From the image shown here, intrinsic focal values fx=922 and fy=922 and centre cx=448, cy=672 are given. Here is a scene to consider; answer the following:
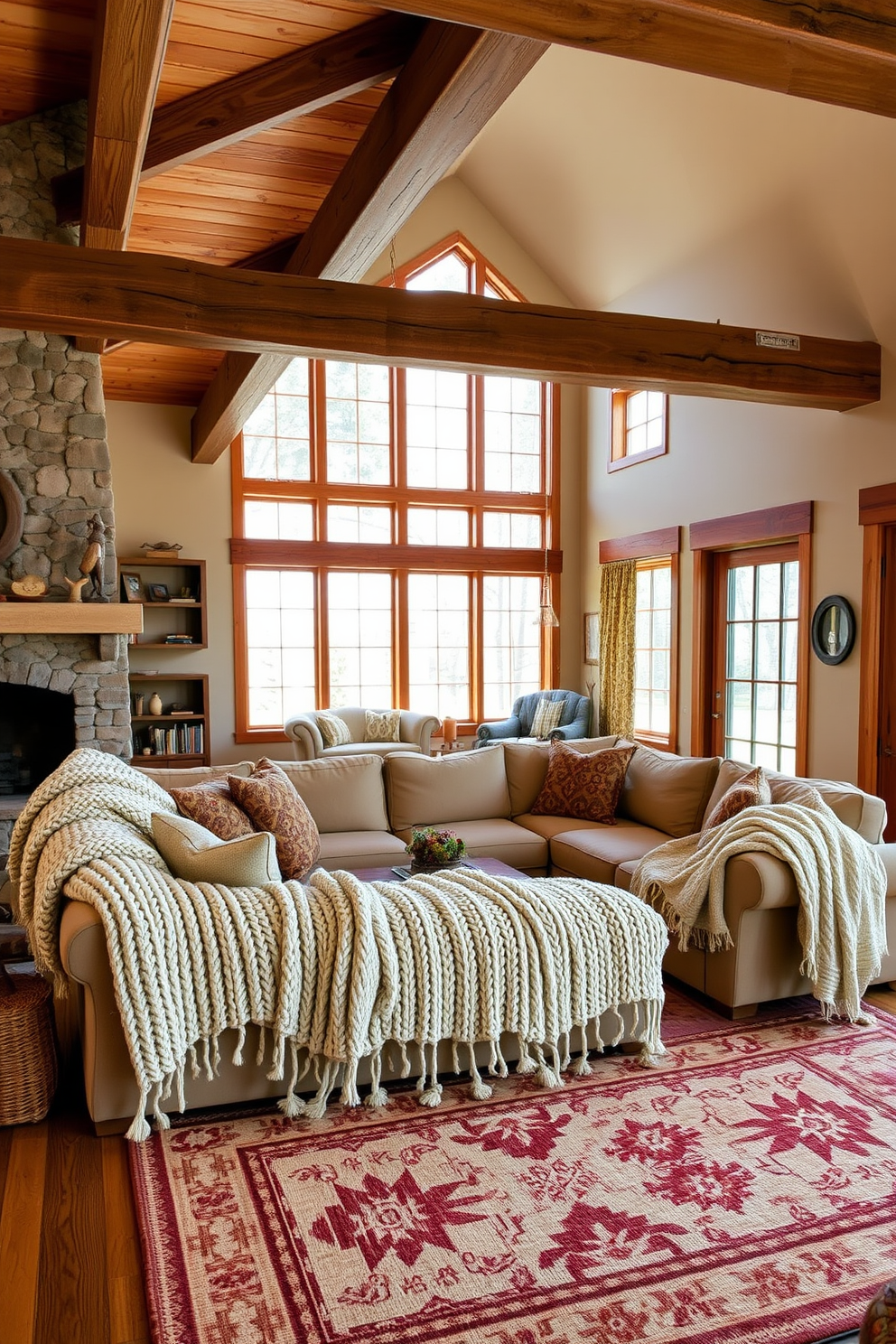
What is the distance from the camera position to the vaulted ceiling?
1.94 meters

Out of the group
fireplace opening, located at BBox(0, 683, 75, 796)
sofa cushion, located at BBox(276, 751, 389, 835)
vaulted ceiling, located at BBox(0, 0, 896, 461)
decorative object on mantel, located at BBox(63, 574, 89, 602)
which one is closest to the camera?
vaulted ceiling, located at BBox(0, 0, 896, 461)

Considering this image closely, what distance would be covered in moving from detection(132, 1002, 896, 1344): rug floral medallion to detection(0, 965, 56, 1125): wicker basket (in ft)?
1.16

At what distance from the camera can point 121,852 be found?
2.74m

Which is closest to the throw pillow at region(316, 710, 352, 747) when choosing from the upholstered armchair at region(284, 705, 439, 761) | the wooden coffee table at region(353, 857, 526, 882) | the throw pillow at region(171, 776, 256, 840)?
Answer: the upholstered armchair at region(284, 705, 439, 761)

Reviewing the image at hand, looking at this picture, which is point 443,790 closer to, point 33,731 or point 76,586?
point 76,586

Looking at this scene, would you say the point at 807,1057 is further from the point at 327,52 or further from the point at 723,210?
the point at 723,210

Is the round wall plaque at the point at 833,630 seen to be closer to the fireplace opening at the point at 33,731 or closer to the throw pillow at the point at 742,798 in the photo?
the throw pillow at the point at 742,798

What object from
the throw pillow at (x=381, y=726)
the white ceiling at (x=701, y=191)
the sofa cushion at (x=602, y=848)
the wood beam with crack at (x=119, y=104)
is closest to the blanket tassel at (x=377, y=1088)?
the sofa cushion at (x=602, y=848)

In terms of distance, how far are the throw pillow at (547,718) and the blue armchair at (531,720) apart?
0.04m

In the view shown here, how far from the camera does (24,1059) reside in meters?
2.58

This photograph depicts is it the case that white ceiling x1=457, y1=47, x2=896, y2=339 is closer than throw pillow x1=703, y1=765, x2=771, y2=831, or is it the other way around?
throw pillow x1=703, y1=765, x2=771, y2=831

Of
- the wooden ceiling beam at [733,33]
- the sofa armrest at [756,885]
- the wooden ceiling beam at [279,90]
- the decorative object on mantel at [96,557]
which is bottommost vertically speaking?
the sofa armrest at [756,885]

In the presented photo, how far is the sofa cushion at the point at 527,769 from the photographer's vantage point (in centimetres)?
509

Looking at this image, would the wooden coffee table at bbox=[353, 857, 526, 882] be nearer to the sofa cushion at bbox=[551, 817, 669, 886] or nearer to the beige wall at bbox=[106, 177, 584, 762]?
the sofa cushion at bbox=[551, 817, 669, 886]
